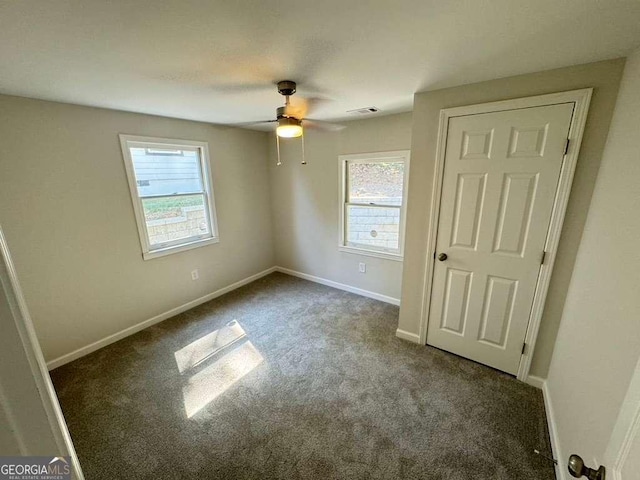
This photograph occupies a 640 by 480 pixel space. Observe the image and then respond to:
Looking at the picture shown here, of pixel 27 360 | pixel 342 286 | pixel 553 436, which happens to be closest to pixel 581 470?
pixel 553 436

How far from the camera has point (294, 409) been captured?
1.85 m

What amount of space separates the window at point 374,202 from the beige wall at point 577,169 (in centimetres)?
76

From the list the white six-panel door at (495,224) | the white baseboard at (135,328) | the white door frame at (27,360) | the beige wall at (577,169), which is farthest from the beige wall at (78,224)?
the white six-panel door at (495,224)

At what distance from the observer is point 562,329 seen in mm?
1783

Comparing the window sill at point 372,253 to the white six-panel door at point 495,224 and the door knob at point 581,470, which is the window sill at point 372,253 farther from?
the door knob at point 581,470

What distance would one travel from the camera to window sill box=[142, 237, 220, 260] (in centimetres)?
284

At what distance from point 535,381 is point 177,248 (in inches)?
142

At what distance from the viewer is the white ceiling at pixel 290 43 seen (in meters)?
1.01

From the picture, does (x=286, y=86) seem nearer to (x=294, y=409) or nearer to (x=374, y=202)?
(x=374, y=202)

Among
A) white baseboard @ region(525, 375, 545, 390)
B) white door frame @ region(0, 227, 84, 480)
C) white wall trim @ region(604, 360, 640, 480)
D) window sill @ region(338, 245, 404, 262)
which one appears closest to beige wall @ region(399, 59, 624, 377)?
white baseboard @ region(525, 375, 545, 390)

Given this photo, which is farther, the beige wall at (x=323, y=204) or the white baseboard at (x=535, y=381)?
the beige wall at (x=323, y=204)

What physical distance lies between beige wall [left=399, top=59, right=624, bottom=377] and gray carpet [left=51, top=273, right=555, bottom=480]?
526mm

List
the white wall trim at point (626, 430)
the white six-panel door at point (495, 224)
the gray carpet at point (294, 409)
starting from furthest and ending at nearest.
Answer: the white six-panel door at point (495, 224)
the gray carpet at point (294, 409)
the white wall trim at point (626, 430)

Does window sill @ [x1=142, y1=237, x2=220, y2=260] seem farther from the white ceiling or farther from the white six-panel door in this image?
the white six-panel door
